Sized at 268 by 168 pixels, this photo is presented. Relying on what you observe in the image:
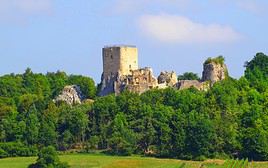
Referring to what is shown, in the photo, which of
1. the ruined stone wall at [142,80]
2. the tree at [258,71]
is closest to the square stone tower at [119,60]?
the ruined stone wall at [142,80]

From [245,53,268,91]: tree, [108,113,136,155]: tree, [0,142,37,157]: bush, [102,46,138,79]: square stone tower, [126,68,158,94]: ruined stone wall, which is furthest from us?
[102,46,138,79]: square stone tower

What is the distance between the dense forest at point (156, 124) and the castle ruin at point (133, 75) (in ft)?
10.6

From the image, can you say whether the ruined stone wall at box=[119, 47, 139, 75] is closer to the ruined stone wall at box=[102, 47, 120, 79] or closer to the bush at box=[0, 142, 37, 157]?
the ruined stone wall at box=[102, 47, 120, 79]

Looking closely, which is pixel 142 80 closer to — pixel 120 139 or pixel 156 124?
pixel 156 124

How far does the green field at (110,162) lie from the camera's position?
5231cm

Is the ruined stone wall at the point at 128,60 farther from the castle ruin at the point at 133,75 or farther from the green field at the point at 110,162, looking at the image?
the green field at the point at 110,162

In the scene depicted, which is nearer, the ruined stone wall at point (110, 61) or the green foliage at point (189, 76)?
the ruined stone wall at point (110, 61)

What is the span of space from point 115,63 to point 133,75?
120 inches

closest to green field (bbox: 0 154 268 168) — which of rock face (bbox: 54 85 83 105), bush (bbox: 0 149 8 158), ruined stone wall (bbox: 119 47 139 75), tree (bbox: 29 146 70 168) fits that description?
tree (bbox: 29 146 70 168)

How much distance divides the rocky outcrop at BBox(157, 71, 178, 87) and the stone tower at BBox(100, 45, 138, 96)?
8.50 ft

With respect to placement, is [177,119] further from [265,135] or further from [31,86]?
[31,86]

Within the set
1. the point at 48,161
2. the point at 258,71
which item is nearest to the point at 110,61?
the point at 258,71

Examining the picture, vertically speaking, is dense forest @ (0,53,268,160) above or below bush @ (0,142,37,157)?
above

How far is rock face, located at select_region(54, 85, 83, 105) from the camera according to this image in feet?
243
